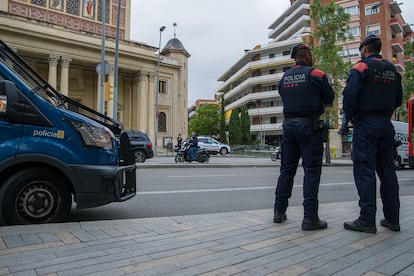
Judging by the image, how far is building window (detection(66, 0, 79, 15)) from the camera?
134 ft

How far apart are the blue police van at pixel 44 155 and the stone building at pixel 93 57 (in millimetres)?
26088

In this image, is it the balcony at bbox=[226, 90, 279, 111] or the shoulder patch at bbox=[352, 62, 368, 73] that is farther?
the balcony at bbox=[226, 90, 279, 111]

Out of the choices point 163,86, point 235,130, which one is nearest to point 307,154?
point 163,86

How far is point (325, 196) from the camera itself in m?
7.40

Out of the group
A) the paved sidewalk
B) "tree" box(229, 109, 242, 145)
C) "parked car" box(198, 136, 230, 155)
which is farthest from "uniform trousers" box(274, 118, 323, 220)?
"tree" box(229, 109, 242, 145)

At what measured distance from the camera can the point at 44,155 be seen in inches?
151

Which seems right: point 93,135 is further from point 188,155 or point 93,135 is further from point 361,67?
point 188,155

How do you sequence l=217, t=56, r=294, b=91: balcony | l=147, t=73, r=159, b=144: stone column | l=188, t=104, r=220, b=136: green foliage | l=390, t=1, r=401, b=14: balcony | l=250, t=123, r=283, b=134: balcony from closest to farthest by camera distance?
1. l=147, t=73, r=159, b=144: stone column
2. l=390, t=1, r=401, b=14: balcony
3. l=217, t=56, r=294, b=91: balcony
4. l=250, t=123, r=283, b=134: balcony
5. l=188, t=104, r=220, b=136: green foliage

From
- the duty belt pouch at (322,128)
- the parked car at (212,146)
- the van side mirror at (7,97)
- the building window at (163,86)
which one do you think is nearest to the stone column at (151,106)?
the building window at (163,86)

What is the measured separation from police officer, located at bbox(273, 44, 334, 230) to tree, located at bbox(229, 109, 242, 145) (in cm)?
5431

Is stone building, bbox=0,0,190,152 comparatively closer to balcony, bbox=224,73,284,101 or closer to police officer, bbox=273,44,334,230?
balcony, bbox=224,73,284,101

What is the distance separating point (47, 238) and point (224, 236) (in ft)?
5.17

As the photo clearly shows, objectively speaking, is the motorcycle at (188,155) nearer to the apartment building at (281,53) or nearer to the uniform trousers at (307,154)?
the uniform trousers at (307,154)

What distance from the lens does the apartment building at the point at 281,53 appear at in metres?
49.4
